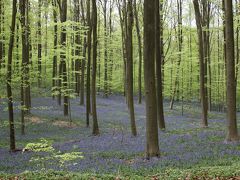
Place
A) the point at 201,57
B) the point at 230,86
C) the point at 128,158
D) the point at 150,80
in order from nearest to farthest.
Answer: the point at 150,80, the point at 128,158, the point at 230,86, the point at 201,57

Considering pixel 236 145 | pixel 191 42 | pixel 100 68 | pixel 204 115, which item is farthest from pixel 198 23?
pixel 100 68

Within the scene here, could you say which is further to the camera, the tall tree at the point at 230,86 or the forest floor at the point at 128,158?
the tall tree at the point at 230,86

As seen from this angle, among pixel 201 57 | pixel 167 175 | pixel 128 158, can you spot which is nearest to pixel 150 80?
pixel 128 158

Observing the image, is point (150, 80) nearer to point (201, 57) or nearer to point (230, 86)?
point (230, 86)

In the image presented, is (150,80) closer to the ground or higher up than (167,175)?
higher up

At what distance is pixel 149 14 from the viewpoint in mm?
12719

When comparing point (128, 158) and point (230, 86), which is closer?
point (128, 158)

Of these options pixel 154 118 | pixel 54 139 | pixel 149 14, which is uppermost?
pixel 149 14

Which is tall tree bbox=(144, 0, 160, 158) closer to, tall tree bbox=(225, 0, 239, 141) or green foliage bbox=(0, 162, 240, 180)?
green foliage bbox=(0, 162, 240, 180)

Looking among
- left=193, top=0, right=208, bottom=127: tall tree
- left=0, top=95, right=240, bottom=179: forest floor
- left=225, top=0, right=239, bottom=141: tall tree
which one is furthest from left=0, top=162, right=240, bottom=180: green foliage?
left=193, top=0, right=208, bottom=127: tall tree

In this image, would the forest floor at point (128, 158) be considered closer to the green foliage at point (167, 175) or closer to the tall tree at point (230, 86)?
the green foliage at point (167, 175)

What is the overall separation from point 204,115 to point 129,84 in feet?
25.5

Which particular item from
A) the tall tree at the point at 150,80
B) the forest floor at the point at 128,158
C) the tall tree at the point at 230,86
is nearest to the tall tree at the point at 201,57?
the forest floor at the point at 128,158

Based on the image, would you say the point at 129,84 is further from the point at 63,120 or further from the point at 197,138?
the point at 63,120
